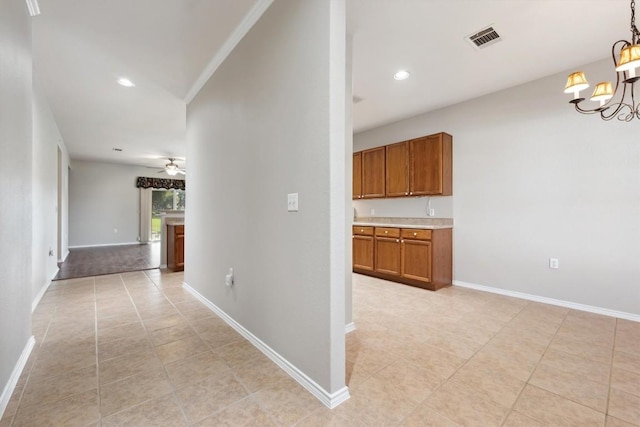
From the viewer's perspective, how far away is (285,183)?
1.80 metres

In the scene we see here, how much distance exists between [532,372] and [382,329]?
3.49ft

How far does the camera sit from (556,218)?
123 inches

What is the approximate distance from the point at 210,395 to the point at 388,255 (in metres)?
3.09

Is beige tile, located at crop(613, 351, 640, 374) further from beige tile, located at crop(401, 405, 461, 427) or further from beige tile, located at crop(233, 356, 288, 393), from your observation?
beige tile, located at crop(233, 356, 288, 393)

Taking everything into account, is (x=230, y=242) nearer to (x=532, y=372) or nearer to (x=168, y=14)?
(x=168, y=14)

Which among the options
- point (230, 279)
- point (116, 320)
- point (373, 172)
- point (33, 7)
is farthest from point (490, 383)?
point (33, 7)

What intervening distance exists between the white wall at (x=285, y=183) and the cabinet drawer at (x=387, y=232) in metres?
2.47

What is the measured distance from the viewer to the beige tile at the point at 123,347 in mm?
2012

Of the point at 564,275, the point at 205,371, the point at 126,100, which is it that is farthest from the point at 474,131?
the point at 126,100

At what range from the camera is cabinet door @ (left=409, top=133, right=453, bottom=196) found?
3891 mm

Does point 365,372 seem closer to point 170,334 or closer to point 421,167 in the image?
point 170,334

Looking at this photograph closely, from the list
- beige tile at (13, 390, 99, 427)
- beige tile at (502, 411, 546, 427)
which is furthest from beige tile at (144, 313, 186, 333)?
beige tile at (502, 411, 546, 427)

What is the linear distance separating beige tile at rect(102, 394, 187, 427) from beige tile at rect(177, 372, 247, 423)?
0.05 meters

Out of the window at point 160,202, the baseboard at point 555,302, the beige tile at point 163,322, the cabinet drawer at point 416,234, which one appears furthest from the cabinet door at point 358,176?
the window at point 160,202
